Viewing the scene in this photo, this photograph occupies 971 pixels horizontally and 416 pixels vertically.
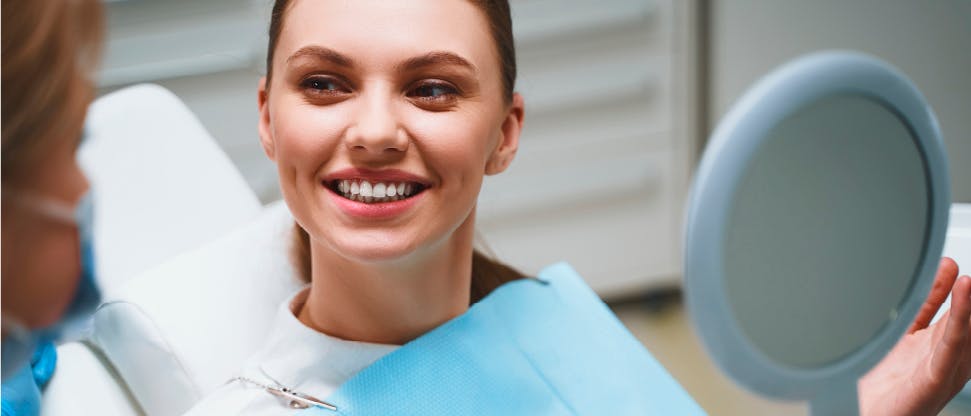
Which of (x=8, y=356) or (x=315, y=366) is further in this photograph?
(x=315, y=366)

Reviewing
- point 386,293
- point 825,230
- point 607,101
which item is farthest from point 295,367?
point 607,101

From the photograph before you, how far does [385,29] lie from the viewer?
908mm

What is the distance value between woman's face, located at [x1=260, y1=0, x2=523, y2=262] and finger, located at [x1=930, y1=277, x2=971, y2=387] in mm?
428

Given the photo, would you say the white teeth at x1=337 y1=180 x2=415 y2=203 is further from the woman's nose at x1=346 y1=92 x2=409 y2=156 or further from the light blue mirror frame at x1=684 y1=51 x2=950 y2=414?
the light blue mirror frame at x1=684 y1=51 x2=950 y2=414

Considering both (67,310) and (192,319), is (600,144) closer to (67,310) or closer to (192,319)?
(192,319)

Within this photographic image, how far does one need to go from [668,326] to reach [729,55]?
0.64 metres

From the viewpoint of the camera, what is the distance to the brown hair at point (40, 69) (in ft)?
1.29

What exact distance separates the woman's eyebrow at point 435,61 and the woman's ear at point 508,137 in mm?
102

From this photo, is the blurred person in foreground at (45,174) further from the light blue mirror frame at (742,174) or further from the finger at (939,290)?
the finger at (939,290)

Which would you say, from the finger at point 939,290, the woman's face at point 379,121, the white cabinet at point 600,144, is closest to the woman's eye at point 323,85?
the woman's face at point 379,121

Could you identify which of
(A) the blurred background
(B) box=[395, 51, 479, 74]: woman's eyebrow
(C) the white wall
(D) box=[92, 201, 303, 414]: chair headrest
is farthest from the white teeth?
(A) the blurred background

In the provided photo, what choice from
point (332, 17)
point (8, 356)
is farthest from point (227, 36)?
point (8, 356)

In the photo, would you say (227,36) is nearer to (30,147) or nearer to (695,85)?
(695,85)

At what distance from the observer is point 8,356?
45cm
